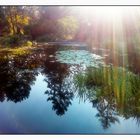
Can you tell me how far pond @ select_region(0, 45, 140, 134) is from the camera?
119 inches

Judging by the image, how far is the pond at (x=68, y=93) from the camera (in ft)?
9.91

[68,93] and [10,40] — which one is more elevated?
[10,40]

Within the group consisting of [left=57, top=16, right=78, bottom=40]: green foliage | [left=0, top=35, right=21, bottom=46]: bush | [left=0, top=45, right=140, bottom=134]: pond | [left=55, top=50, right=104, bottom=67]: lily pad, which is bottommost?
[left=0, top=45, right=140, bottom=134]: pond

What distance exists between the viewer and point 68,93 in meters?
3.10

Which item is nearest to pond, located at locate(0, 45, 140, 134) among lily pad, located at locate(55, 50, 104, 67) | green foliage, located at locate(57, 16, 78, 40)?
lily pad, located at locate(55, 50, 104, 67)

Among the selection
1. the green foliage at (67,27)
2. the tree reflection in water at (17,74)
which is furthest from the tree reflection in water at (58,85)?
the green foliage at (67,27)

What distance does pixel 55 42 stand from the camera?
3.11 metres

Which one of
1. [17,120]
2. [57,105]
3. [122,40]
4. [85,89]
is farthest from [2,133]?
[122,40]

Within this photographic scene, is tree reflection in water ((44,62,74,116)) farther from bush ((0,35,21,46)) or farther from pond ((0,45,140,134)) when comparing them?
bush ((0,35,21,46))

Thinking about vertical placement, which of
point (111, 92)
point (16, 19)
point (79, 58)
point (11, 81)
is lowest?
point (111, 92)

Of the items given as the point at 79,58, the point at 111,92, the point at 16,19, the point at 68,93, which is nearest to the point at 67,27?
the point at 79,58

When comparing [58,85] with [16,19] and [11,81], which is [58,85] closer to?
[11,81]
